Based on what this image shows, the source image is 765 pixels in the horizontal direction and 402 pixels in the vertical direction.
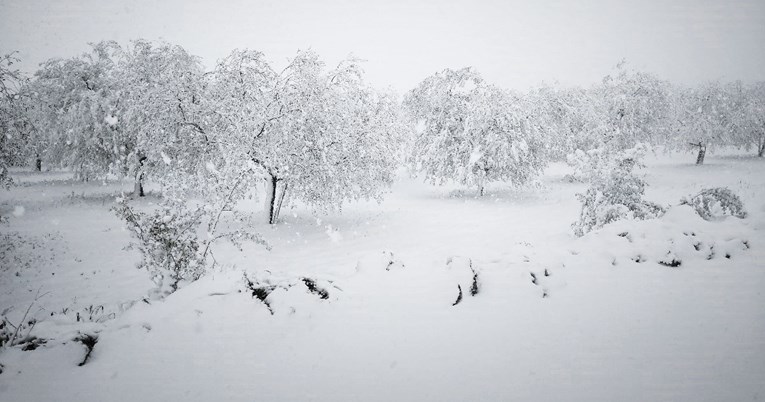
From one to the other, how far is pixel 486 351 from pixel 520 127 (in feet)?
67.1

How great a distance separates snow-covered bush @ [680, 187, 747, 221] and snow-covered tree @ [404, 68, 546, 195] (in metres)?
10.8

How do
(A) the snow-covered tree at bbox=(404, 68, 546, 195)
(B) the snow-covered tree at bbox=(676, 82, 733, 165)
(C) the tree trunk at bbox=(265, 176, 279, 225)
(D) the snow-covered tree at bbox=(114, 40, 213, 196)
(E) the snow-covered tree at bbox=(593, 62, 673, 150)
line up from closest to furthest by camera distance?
(D) the snow-covered tree at bbox=(114, 40, 213, 196) < (C) the tree trunk at bbox=(265, 176, 279, 225) < (A) the snow-covered tree at bbox=(404, 68, 546, 195) < (E) the snow-covered tree at bbox=(593, 62, 673, 150) < (B) the snow-covered tree at bbox=(676, 82, 733, 165)

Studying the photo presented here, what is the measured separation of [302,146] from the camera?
14977mm

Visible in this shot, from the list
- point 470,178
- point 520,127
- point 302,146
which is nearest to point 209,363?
point 302,146

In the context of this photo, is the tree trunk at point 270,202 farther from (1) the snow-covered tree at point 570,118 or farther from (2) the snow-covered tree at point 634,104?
(2) the snow-covered tree at point 634,104

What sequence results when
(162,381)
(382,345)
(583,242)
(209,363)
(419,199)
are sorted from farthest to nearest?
(419,199)
(583,242)
(382,345)
(209,363)
(162,381)

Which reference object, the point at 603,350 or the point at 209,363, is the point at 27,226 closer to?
the point at 209,363

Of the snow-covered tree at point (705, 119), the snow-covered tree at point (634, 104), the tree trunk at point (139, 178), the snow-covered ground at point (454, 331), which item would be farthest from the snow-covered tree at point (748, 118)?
the tree trunk at point (139, 178)

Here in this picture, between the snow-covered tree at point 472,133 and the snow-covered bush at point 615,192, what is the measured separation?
923 centimetres

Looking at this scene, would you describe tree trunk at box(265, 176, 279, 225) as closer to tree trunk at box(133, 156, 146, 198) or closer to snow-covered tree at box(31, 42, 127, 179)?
tree trunk at box(133, 156, 146, 198)

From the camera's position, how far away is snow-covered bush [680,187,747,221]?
34.0 ft

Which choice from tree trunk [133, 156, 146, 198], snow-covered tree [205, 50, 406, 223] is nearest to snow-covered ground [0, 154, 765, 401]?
snow-covered tree [205, 50, 406, 223]

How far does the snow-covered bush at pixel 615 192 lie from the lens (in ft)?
38.0

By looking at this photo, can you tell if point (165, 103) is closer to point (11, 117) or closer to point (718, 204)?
point (11, 117)
